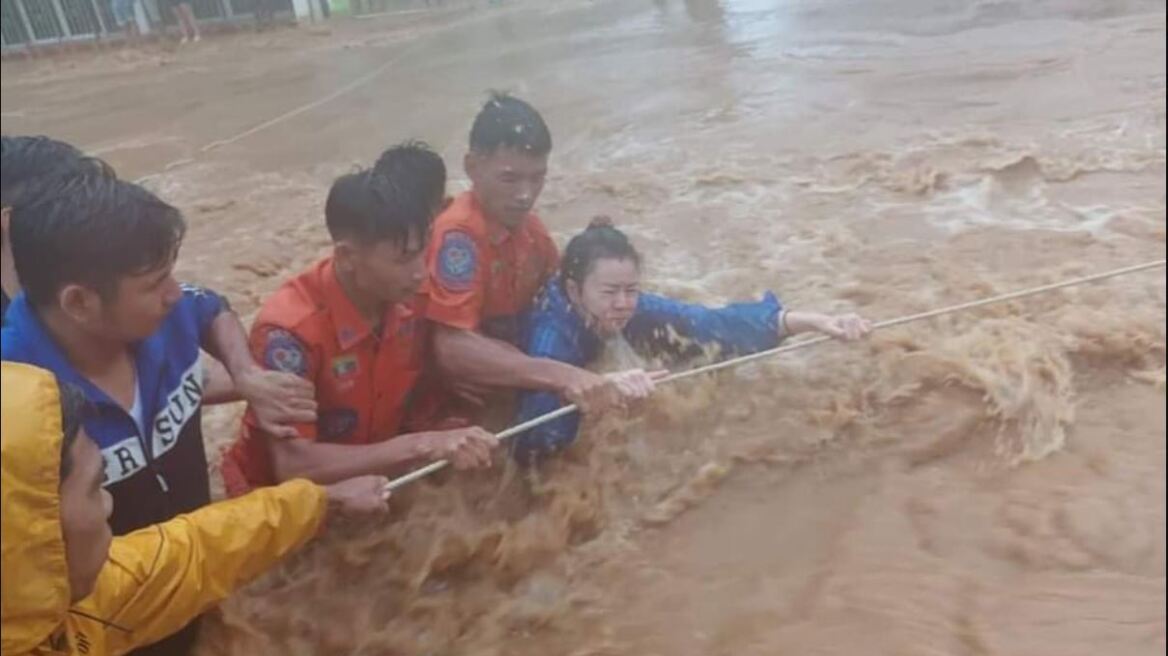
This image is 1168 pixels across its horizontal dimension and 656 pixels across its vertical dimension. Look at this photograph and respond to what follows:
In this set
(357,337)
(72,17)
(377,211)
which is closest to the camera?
(377,211)

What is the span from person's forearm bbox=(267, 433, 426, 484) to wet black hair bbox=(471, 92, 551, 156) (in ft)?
2.29

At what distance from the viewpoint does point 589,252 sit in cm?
245

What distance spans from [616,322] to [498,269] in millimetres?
291

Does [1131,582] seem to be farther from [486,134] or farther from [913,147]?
[913,147]

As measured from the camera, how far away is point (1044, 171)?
3.32 meters

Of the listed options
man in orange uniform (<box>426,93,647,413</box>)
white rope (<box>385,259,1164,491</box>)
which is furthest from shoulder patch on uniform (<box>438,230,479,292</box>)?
white rope (<box>385,259,1164,491</box>)

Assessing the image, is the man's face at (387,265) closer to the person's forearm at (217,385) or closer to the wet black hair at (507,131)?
the person's forearm at (217,385)

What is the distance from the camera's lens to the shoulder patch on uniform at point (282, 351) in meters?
1.97

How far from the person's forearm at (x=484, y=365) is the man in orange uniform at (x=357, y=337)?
0.10m

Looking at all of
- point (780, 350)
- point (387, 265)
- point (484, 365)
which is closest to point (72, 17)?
point (387, 265)

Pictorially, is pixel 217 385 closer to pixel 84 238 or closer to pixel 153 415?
pixel 153 415

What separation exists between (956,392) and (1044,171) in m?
1.40

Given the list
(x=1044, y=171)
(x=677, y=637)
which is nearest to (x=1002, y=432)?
(x=677, y=637)

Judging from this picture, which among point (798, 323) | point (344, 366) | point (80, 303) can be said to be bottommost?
point (798, 323)
